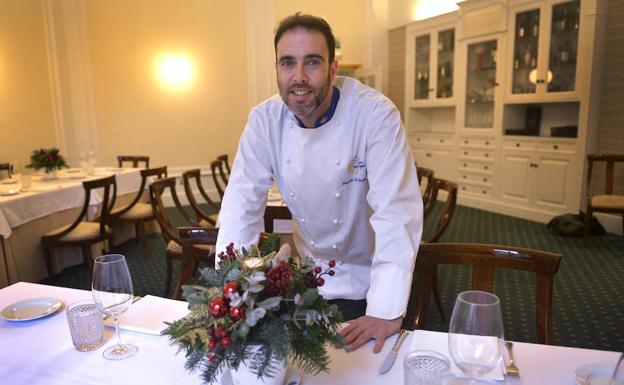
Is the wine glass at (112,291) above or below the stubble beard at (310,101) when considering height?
below

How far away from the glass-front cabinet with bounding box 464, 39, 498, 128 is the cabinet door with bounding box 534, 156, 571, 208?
945 mm

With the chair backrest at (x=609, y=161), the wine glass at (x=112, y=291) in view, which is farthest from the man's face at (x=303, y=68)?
the chair backrest at (x=609, y=161)

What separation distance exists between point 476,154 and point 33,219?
16.6 ft

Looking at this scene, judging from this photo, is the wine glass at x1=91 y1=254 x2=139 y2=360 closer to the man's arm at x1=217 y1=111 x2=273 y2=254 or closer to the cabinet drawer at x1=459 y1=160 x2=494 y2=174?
the man's arm at x1=217 y1=111 x2=273 y2=254

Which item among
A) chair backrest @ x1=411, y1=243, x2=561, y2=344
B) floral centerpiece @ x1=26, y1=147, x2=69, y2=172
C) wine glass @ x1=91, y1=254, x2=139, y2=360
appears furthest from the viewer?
floral centerpiece @ x1=26, y1=147, x2=69, y2=172

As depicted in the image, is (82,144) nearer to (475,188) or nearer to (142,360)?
(475,188)

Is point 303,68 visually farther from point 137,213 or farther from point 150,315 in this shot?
point 137,213

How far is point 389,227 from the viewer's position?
4.20 ft

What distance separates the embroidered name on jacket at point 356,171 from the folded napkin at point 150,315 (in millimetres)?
646

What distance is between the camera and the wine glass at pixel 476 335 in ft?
2.82

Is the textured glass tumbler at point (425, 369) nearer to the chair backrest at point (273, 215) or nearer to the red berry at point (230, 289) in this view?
the red berry at point (230, 289)

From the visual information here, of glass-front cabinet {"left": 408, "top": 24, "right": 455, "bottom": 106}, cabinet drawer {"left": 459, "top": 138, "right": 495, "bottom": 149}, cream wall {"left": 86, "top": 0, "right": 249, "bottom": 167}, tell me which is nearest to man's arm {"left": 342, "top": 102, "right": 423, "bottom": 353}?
cabinet drawer {"left": 459, "top": 138, "right": 495, "bottom": 149}

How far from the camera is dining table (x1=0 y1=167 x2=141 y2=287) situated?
328 centimetres

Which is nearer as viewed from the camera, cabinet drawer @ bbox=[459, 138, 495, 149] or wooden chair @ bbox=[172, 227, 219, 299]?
wooden chair @ bbox=[172, 227, 219, 299]
